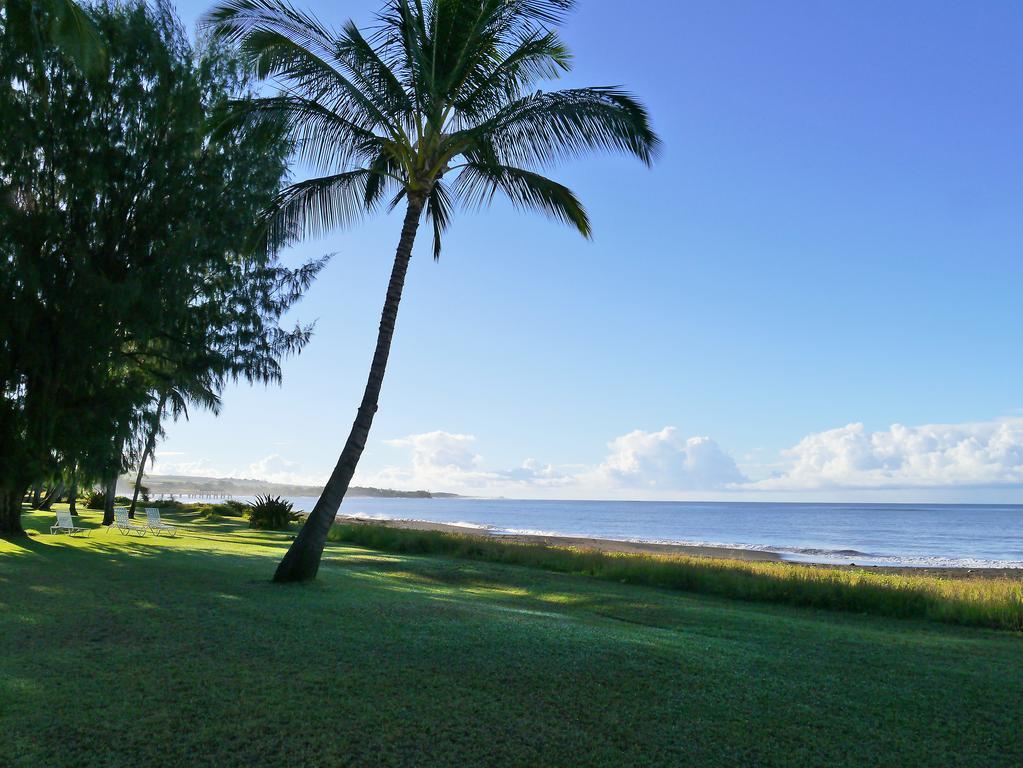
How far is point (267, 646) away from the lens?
6371 millimetres

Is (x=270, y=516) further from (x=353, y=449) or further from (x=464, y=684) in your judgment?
(x=464, y=684)

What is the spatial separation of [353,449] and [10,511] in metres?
9.25

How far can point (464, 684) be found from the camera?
5.42 metres

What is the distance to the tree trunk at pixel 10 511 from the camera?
15688 mm

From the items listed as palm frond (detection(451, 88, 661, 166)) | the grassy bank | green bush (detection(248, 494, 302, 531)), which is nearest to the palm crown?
palm frond (detection(451, 88, 661, 166))

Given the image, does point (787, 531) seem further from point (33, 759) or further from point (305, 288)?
point (33, 759)

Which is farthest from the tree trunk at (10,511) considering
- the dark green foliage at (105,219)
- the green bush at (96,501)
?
the green bush at (96,501)

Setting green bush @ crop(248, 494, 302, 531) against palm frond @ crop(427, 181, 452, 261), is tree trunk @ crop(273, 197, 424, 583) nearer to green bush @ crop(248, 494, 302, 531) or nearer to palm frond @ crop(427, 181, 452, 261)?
palm frond @ crop(427, 181, 452, 261)

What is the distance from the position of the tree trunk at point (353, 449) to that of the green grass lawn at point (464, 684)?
1.04 m

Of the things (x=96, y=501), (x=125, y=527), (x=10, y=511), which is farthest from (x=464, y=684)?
(x=96, y=501)

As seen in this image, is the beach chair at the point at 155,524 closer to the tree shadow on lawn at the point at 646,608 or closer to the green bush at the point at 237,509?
the tree shadow on lawn at the point at 646,608

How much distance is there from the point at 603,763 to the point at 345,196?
11.6 m

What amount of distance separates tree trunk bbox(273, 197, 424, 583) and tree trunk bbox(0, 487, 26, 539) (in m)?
8.08

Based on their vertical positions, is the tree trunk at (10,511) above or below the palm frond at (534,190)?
below
